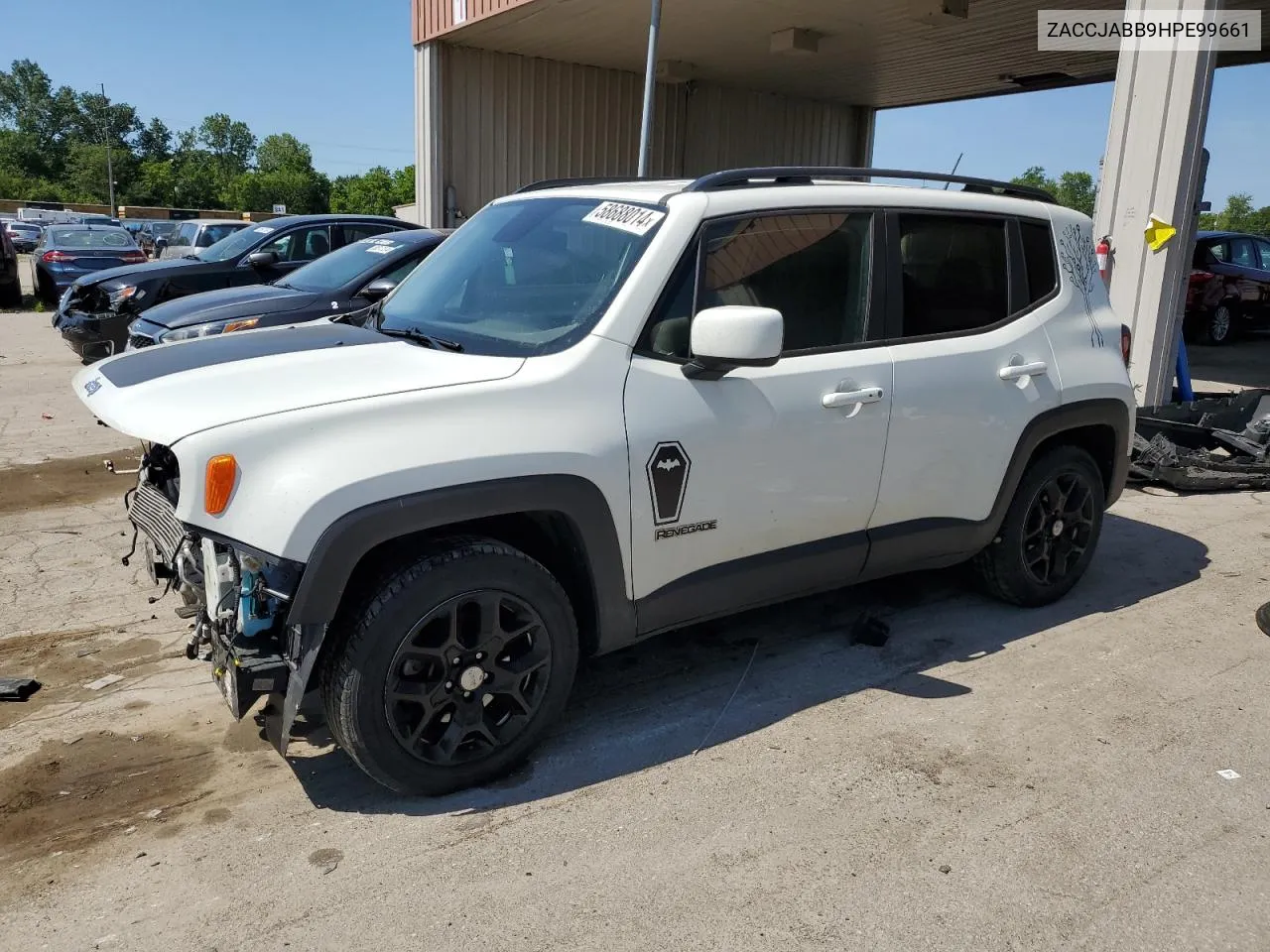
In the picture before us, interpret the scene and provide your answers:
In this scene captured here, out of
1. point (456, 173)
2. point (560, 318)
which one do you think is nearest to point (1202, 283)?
point (456, 173)

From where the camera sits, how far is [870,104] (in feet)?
67.6

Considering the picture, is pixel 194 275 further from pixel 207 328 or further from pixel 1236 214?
pixel 1236 214

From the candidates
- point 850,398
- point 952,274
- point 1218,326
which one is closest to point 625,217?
point 850,398

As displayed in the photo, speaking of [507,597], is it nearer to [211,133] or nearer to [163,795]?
[163,795]

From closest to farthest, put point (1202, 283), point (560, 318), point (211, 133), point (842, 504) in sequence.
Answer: point (560, 318) → point (842, 504) → point (1202, 283) → point (211, 133)

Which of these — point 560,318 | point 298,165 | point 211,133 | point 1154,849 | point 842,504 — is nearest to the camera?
point 1154,849

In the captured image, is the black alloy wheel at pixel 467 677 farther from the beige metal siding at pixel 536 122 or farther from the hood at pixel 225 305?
the beige metal siding at pixel 536 122

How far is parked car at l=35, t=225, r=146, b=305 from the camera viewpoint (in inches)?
690

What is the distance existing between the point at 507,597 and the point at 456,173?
13737 mm

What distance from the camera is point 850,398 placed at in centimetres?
368

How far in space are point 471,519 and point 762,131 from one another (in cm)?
1844

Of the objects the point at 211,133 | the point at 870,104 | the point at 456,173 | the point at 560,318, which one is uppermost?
the point at 211,133

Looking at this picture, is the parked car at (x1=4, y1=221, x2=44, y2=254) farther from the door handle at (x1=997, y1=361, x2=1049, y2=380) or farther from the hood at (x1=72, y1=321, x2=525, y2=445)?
the door handle at (x1=997, y1=361, x2=1049, y2=380)

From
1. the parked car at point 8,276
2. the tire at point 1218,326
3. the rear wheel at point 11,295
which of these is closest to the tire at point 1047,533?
the tire at point 1218,326
